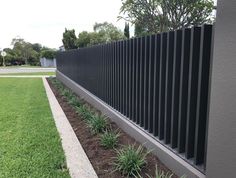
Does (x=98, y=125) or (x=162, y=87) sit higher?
(x=162, y=87)

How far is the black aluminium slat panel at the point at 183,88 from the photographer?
3.52 metres

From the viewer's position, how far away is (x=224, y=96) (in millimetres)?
2551

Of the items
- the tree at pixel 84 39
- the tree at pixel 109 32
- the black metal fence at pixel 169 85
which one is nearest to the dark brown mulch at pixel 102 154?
the black metal fence at pixel 169 85

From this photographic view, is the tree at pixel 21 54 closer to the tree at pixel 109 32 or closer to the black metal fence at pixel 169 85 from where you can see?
the tree at pixel 109 32

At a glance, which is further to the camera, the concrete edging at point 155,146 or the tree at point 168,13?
the tree at point 168,13

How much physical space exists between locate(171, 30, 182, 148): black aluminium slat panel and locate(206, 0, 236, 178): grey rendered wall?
106cm

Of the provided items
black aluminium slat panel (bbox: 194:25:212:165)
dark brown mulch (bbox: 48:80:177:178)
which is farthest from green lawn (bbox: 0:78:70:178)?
black aluminium slat panel (bbox: 194:25:212:165)

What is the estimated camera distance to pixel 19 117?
7.23 meters

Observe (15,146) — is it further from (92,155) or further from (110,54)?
(110,54)

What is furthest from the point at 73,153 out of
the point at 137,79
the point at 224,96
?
the point at 224,96

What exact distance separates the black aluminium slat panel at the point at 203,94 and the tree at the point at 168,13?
18.7 metres

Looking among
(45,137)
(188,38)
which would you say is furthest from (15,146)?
(188,38)

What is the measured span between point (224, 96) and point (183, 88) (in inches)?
42.2

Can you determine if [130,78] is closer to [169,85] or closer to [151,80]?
[151,80]
